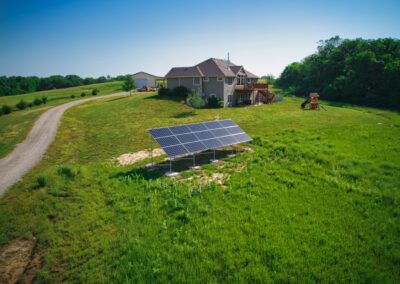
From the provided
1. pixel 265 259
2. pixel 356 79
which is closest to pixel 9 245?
pixel 265 259

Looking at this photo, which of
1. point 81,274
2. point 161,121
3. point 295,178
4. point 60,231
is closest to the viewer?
point 81,274

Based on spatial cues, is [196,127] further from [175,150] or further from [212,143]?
[175,150]

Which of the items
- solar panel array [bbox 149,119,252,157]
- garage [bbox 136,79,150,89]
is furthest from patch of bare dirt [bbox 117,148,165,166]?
garage [bbox 136,79,150,89]

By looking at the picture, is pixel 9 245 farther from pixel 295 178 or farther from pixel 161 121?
pixel 161 121

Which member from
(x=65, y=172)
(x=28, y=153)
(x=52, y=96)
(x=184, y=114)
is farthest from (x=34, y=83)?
(x=65, y=172)

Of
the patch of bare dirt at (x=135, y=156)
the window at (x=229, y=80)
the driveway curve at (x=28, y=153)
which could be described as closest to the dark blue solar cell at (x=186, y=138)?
the patch of bare dirt at (x=135, y=156)

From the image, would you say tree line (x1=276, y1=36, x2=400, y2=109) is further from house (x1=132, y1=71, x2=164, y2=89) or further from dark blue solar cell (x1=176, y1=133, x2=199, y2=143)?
dark blue solar cell (x1=176, y1=133, x2=199, y2=143)
